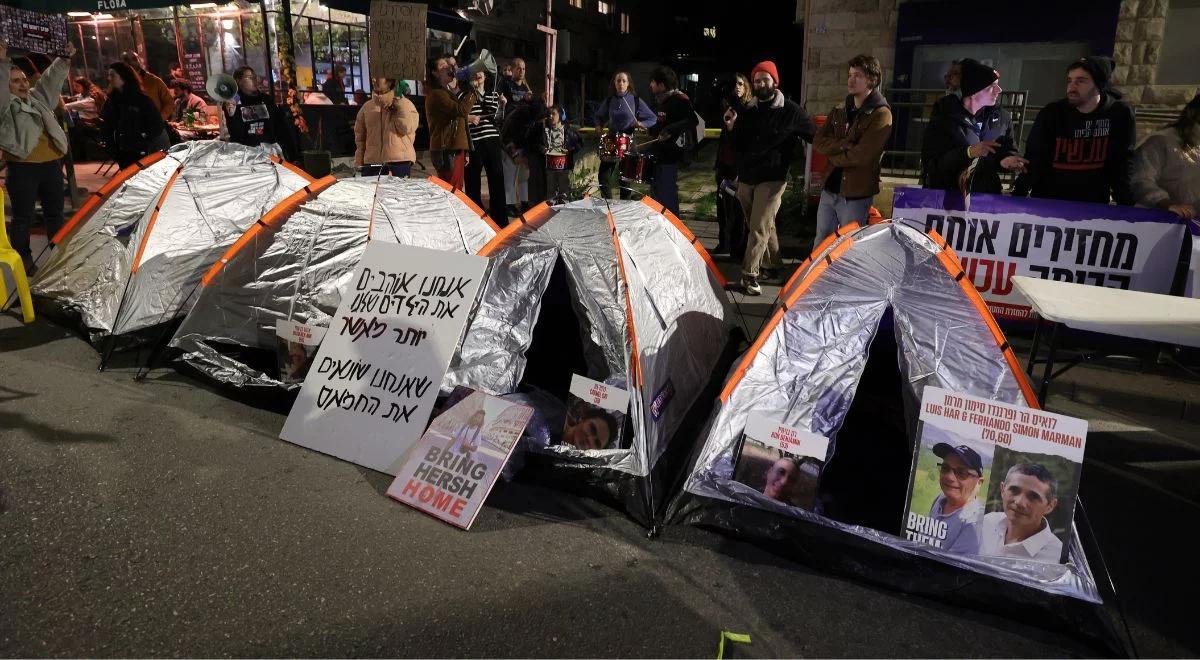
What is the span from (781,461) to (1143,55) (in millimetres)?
9792

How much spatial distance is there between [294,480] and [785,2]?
124ft

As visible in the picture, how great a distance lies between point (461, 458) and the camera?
3.36 m

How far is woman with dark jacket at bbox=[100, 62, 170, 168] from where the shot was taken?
26.2 feet

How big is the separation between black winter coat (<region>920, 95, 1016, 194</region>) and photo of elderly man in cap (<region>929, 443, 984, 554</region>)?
322cm

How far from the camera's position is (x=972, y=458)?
2.82 m

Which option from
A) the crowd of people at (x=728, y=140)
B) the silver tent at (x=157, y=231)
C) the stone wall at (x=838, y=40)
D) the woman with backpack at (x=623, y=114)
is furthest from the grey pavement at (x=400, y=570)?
the stone wall at (x=838, y=40)

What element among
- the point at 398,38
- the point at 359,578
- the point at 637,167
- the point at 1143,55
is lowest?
the point at 359,578

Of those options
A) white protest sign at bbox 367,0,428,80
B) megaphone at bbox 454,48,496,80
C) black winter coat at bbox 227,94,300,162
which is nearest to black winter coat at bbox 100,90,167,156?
black winter coat at bbox 227,94,300,162

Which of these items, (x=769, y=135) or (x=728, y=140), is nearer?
(x=769, y=135)

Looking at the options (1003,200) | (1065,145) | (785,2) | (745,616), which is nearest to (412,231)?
(745,616)

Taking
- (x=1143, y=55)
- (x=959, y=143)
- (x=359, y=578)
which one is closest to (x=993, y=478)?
(x=359, y=578)

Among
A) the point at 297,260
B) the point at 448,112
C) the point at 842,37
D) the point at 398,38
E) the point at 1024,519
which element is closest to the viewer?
the point at 1024,519

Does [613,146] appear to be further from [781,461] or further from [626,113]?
[781,461]

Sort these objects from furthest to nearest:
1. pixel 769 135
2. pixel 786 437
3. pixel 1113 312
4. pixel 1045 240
Answer: pixel 769 135 → pixel 1045 240 → pixel 1113 312 → pixel 786 437
